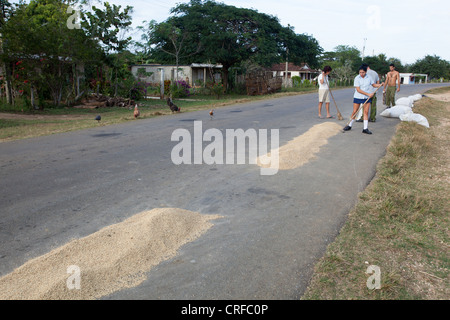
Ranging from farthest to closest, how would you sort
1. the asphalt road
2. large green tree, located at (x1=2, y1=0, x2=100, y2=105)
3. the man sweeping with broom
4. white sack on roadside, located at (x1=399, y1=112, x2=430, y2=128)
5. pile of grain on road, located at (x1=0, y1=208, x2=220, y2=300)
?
large green tree, located at (x1=2, y1=0, x2=100, y2=105) → white sack on roadside, located at (x1=399, y1=112, x2=430, y2=128) → the man sweeping with broom → the asphalt road → pile of grain on road, located at (x1=0, y1=208, x2=220, y2=300)

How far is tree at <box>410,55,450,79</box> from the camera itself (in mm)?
84812

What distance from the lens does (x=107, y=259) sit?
2955 mm

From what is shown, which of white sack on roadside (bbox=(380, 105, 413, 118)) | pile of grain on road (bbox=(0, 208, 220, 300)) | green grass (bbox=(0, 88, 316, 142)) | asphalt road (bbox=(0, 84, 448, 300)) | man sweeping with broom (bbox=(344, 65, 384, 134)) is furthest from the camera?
white sack on roadside (bbox=(380, 105, 413, 118))

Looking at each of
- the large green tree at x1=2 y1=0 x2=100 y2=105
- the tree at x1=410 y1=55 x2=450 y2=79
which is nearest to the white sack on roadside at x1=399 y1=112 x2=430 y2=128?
the large green tree at x1=2 y1=0 x2=100 y2=105

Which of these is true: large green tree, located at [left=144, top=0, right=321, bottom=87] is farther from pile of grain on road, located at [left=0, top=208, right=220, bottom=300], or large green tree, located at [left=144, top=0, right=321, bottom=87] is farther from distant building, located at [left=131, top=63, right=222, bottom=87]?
pile of grain on road, located at [left=0, top=208, right=220, bottom=300]

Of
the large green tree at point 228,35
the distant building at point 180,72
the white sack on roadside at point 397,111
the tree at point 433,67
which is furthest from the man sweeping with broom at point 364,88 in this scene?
the tree at point 433,67

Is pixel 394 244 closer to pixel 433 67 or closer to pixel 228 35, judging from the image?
pixel 228 35

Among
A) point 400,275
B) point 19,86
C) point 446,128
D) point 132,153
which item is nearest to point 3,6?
point 19,86

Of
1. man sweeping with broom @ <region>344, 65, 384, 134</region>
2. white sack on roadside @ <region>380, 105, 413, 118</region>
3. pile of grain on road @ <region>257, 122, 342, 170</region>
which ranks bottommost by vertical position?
pile of grain on road @ <region>257, 122, 342, 170</region>

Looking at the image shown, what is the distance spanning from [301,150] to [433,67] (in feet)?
314

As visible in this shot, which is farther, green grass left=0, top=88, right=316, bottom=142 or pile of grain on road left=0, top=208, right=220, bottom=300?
green grass left=0, top=88, right=316, bottom=142

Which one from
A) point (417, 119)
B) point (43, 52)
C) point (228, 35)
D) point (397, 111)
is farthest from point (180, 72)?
point (417, 119)

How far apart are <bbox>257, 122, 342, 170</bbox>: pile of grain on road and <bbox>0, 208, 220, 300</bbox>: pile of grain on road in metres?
2.63

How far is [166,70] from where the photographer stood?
38.8 metres
